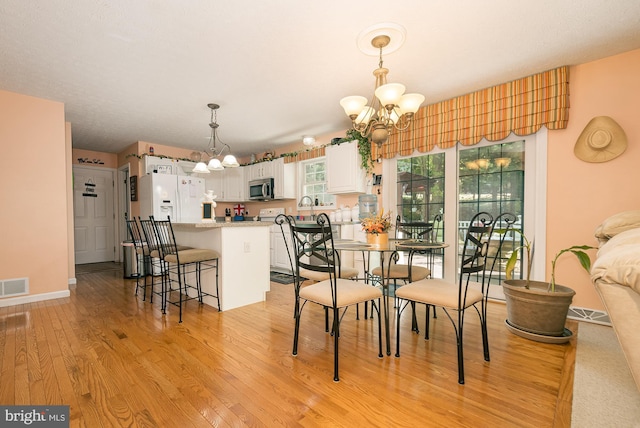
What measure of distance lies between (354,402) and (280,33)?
8.57 feet

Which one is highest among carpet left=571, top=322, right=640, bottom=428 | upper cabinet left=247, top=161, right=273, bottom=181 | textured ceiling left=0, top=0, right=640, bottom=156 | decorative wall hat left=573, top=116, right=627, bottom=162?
textured ceiling left=0, top=0, right=640, bottom=156

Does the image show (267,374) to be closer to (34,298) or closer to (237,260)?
(237,260)

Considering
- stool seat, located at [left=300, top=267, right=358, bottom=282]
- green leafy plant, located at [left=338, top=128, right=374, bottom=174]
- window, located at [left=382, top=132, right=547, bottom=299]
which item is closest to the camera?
stool seat, located at [left=300, top=267, right=358, bottom=282]

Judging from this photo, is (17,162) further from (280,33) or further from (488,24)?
(488,24)

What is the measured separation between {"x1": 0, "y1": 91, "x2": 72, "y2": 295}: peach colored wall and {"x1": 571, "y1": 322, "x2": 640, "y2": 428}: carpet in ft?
17.0

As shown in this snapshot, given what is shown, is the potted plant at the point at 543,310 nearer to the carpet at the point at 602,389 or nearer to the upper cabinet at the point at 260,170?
the carpet at the point at 602,389

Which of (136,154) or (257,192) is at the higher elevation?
(136,154)

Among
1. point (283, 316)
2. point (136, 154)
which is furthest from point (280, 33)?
point (136, 154)

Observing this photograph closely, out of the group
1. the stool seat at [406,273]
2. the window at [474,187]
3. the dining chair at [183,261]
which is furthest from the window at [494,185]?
the dining chair at [183,261]

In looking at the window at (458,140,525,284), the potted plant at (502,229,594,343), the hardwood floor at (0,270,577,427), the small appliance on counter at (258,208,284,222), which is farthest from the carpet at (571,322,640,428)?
the small appliance on counter at (258,208,284,222)

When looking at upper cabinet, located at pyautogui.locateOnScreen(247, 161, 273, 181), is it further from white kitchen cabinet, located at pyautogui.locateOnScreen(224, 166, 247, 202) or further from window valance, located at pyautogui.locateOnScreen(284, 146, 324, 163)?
window valance, located at pyautogui.locateOnScreen(284, 146, 324, 163)

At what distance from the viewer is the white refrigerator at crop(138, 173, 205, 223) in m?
5.10

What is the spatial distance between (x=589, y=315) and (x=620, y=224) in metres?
1.07

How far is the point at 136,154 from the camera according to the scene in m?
5.64
